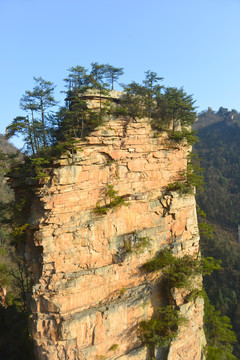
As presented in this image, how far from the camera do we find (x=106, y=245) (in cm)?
1148

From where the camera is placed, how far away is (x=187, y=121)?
51.8 feet

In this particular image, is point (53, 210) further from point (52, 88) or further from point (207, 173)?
point (207, 173)

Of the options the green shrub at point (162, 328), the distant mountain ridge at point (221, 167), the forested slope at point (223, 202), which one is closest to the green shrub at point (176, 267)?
the green shrub at point (162, 328)

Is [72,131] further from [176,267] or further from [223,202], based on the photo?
[223,202]

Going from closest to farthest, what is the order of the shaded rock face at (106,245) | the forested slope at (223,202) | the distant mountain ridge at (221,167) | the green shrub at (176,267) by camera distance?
the shaded rock face at (106,245)
the green shrub at (176,267)
the forested slope at (223,202)
the distant mountain ridge at (221,167)

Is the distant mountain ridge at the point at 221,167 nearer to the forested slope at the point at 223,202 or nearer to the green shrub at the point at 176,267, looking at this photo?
the forested slope at the point at 223,202

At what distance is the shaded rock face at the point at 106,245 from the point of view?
10312mm

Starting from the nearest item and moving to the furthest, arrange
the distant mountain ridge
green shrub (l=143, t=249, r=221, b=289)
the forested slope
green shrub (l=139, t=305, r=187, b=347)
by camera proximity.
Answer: green shrub (l=139, t=305, r=187, b=347), green shrub (l=143, t=249, r=221, b=289), the forested slope, the distant mountain ridge

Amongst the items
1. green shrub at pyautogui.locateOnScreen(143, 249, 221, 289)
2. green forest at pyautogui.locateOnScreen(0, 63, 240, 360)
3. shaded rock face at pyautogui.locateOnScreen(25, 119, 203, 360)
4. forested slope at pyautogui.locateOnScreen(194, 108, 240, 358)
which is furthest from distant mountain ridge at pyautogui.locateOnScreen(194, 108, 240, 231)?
green shrub at pyautogui.locateOnScreen(143, 249, 221, 289)

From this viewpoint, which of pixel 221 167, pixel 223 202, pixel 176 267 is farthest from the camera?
pixel 221 167

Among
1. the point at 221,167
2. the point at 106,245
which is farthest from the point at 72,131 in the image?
the point at 221,167

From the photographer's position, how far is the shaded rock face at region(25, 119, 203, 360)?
10.3 meters

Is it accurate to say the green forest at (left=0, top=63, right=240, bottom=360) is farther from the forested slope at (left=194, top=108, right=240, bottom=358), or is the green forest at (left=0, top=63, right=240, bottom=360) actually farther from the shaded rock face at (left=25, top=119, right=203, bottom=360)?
the forested slope at (left=194, top=108, right=240, bottom=358)

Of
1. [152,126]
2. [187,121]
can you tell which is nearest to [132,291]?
[152,126]
